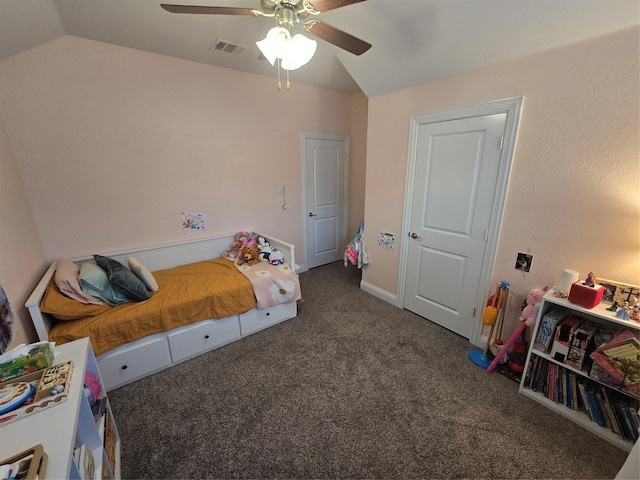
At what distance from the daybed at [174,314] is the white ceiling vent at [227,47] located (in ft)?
6.13

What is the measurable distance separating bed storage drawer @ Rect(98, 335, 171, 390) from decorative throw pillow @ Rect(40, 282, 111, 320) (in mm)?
314

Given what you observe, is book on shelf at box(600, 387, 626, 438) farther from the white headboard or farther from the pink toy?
the white headboard

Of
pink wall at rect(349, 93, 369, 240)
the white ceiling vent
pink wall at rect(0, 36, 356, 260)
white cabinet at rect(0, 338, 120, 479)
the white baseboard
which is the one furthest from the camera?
pink wall at rect(349, 93, 369, 240)

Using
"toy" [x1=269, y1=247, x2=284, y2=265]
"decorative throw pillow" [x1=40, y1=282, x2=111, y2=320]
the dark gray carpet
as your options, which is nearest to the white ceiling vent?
"toy" [x1=269, y1=247, x2=284, y2=265]

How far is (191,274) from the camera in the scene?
2.54 meters

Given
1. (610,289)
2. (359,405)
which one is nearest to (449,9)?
(610,289)

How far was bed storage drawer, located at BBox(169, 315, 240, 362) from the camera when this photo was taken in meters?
2.10

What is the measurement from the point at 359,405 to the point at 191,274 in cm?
188

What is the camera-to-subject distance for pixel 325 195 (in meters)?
3.91

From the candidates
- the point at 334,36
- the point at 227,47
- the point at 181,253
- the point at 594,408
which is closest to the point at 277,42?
the point at 334,36

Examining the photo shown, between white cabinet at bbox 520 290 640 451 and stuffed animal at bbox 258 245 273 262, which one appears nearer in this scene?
white cabinet at bbox 520 290 640 451

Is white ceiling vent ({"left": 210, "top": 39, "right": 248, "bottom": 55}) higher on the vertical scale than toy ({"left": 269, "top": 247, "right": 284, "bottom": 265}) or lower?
higher

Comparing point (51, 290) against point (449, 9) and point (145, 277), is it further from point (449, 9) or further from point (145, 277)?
point (449, 9)

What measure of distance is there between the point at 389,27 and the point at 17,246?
2972 millimetres
